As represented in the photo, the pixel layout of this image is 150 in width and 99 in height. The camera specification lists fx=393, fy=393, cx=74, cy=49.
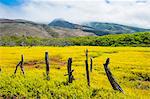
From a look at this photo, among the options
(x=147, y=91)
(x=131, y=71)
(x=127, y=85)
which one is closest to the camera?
(x=147, y=91)

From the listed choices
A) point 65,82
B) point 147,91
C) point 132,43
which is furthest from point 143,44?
point 65,82

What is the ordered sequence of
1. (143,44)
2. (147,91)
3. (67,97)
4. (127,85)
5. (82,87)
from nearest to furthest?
(67,97), (82,87), (147,91), (127,85), (143,44)

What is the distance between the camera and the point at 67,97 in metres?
25.9

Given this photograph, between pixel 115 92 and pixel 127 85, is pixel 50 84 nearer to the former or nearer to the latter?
pixel 115 92

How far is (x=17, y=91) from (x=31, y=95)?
1260 mm

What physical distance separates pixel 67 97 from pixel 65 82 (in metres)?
3.41

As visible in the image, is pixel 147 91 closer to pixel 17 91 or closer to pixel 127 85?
pixel 127 85

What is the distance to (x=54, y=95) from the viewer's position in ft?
86.2

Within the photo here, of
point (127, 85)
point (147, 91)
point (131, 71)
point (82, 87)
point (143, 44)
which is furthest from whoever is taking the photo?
point (143, 44)

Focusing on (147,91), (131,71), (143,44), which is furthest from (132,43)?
(147,91)

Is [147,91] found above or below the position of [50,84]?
below

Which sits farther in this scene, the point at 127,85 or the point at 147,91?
the point at 127,85

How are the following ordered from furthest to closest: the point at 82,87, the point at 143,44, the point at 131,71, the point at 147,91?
1. the point at 143,44
2. the point at 131,71
3. the point at 147,91
4. the point at 82,87

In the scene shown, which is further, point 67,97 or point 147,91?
point 147,91
